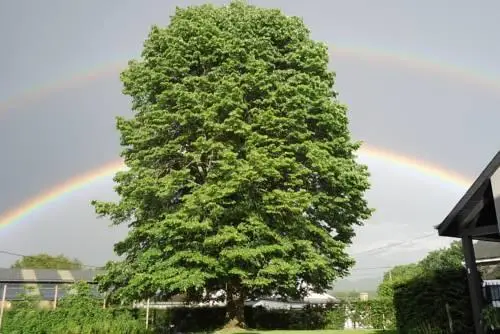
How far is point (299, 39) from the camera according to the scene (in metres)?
27.3

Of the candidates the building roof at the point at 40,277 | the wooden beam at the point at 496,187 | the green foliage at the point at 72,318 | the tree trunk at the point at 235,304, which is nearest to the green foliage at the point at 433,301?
the wooden beam at the point at 496,187

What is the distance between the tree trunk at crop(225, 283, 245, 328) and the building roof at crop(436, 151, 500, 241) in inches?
563

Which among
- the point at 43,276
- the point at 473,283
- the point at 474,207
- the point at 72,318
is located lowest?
the point at 72,318

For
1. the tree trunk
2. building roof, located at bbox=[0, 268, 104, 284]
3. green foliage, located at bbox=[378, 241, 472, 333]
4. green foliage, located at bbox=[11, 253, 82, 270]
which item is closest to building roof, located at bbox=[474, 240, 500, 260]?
the tree trunk

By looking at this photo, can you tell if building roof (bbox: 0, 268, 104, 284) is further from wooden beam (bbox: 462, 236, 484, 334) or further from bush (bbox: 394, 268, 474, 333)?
wooden beam (bbox: 462, 236, 484, 334)

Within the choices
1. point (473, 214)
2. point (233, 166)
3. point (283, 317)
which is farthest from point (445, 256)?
point (473, 214)

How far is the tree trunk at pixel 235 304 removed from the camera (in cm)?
2469

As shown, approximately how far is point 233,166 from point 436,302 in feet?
32.1

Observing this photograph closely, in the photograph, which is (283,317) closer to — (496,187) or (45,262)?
(496,187)

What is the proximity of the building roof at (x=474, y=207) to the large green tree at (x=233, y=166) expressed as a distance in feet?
29.4

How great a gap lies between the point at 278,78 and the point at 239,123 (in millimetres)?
4037

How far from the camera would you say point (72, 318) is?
23.4 meters

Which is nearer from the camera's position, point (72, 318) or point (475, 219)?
point (475, 219)

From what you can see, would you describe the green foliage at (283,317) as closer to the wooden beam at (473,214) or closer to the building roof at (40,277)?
the building roof at (40,277)
